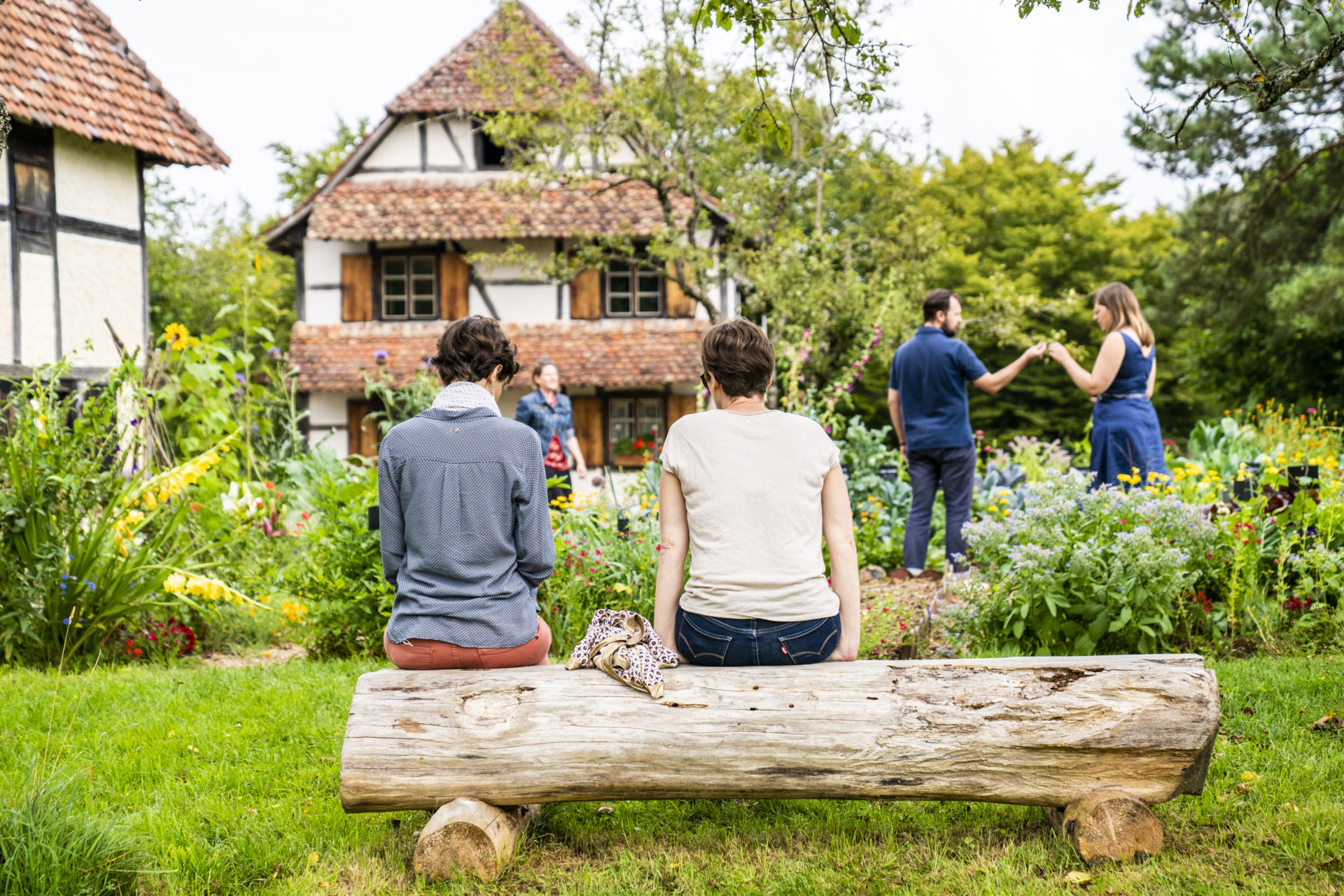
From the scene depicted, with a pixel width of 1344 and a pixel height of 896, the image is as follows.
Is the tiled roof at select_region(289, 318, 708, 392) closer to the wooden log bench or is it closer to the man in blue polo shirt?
the man in blue polo shirt

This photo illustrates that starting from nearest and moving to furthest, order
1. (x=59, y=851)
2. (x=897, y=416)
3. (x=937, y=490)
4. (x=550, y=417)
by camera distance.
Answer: (x=59, y=851), (x=937, y=490), (x=897, y=416), (x=550, y=417)

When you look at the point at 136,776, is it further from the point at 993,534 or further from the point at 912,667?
the point at 993,534

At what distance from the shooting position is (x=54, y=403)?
5273 mm

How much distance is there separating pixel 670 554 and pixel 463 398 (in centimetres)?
73

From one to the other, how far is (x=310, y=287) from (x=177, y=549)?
11.6m

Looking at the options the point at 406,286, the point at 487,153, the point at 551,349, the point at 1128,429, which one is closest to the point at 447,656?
the point at 1128,429

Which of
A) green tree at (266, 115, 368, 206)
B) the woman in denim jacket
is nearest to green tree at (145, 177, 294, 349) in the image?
green tree at (266, 115, 368, 206)

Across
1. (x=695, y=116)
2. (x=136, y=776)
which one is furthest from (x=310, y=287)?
(x=136, y=776)

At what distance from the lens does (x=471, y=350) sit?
2832mm

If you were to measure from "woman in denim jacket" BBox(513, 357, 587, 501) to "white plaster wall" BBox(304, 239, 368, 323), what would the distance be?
31.7 ft

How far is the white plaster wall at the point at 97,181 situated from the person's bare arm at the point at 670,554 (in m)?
10.00

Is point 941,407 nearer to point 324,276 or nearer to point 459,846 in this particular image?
point 459,846

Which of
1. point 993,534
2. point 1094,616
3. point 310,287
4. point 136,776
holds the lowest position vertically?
point 136,776

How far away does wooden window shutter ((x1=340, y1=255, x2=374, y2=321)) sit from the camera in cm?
1587
